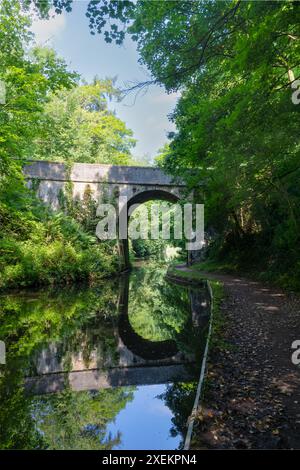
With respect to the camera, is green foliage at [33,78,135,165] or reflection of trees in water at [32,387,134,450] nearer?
reflection of trees in water at [32,387,134,450]

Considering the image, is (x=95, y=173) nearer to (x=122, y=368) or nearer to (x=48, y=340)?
(x=48, y=340)

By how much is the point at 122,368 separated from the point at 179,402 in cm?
162

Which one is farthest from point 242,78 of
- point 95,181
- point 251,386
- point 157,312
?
point 95,181

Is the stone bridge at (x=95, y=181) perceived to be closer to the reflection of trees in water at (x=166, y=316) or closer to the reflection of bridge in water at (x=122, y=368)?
the reflection of trees in water at (x=166, y=316)

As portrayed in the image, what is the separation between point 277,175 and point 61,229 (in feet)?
39.1

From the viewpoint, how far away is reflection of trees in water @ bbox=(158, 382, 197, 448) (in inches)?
154

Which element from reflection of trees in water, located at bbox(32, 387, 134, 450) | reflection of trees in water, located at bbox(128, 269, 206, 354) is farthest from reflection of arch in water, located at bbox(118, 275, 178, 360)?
reflection of trees in water, located at bbox(32, 387, 134, 450)

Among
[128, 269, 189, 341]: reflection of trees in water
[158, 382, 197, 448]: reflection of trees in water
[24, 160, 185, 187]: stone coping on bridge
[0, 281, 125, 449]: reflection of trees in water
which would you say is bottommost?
[128, 269, 189, 341]: reflection of trees in water

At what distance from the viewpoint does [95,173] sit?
21.2 meters

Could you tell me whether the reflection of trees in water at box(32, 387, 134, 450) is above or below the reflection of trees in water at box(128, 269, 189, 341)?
above

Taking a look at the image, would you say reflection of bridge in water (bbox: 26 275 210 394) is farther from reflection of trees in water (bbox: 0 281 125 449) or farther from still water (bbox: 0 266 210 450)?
reflection of trees in water (bbox: 0 281 125 449)

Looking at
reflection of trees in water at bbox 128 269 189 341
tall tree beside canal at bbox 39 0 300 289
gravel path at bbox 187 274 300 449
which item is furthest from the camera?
reflection of trees in water at bbox 128 269 189 341

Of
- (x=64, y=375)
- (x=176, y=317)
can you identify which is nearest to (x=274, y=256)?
(x=176, y=317)
